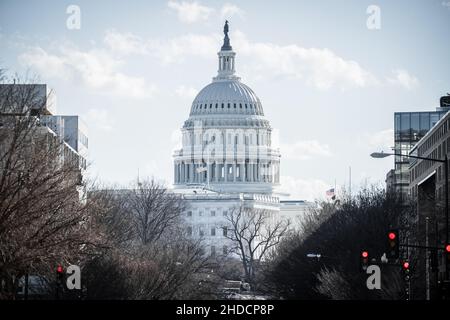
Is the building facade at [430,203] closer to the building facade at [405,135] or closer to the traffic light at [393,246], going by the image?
the traffic light at [393,246]

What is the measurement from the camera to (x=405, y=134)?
590 ft

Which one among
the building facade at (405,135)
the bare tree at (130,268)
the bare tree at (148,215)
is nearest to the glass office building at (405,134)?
the building facade at (405,135)

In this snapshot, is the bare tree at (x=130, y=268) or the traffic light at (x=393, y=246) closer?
the traffic light at (x=393, y=246)

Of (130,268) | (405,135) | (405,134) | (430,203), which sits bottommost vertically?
(130,268)

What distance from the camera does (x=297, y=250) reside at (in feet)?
514

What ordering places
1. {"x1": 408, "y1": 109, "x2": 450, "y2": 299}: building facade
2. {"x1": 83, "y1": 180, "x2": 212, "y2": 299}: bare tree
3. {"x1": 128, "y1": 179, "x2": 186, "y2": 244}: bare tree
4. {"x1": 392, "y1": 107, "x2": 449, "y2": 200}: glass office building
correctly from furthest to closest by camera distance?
1. {"x1": 392, "y1": 107, "x2": 449, "y2": 200}: glass office building
2. {"x1": 128, "y1": 179, "x2": 186, "y2": 244}: bare tree
3. {"x1": 408, "y1": 109, "x2": 450, "y2": 299}: building facade
4. {"x1": 83, "y1": 180, "x2": 212, "y2": 299}: bare tree

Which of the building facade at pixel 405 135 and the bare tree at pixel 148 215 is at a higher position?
the building facade at pixel 405 135

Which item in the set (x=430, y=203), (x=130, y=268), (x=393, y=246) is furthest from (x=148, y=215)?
(x=393, y=246)

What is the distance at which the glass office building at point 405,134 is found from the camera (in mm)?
177250

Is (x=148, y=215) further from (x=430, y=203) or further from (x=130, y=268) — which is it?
(x=130, y=268)

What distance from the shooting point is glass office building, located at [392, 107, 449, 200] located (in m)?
177

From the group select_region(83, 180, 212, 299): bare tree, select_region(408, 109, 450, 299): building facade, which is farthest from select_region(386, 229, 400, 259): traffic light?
select_region(408, 109, 450, 299): building facade

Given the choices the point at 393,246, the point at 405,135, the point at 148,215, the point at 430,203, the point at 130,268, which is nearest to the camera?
the point at 393,246

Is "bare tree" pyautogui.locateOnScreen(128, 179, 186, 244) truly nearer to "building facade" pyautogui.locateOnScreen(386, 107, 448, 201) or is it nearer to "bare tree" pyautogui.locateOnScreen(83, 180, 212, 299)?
"bare tree" pyautogui.locateOnScreen(83, 180, 212, 299)
